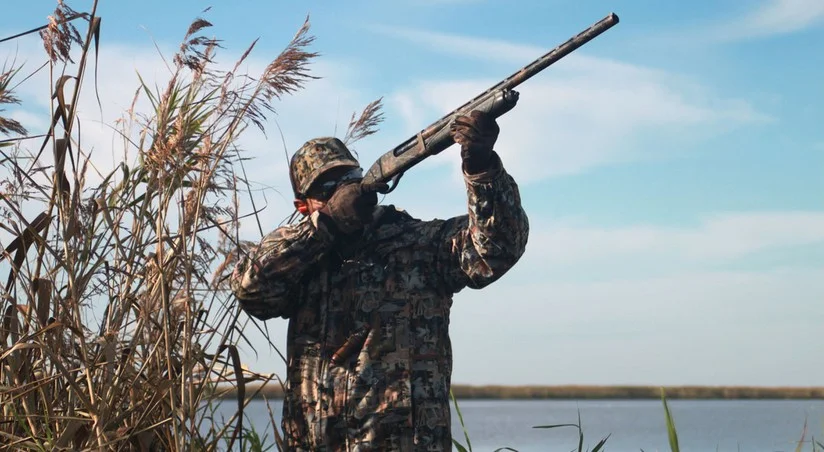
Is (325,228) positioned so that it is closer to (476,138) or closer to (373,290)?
(373,290)

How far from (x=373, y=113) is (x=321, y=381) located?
3.99ft

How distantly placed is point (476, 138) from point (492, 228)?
324mm

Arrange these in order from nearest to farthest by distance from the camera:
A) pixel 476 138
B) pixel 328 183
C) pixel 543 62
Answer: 1. pixel 476 138
2. pixel 543 62
3. pixel 328 183

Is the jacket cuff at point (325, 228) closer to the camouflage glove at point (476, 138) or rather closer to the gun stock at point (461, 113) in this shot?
the gun stock at point (461, 113)

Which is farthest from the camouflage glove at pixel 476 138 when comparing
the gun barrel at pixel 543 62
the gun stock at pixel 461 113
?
the gun barrel at pixel 543 62

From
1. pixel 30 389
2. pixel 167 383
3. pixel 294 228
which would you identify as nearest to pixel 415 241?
pixel 294 228

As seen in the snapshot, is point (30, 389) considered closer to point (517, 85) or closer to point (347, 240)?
point (347, 240)

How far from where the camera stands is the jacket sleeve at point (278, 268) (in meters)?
3.77

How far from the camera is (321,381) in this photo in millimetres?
3697

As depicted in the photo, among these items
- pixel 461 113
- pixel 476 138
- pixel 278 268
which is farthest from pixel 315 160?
pixel 476 138

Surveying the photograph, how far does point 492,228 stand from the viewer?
11.4 ft

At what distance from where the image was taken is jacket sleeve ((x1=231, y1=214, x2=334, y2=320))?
148 inches

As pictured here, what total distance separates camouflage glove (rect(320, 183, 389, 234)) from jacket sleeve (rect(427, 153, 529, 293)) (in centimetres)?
43

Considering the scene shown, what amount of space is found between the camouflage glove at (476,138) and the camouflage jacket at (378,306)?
0.14 ft
